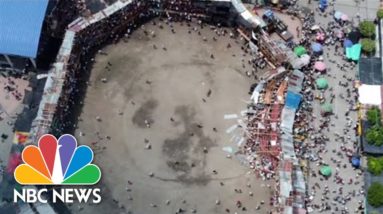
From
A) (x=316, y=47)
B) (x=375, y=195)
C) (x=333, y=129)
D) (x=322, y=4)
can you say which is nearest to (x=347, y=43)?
(x=316, y=47)

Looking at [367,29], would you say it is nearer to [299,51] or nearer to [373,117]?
[299,51]

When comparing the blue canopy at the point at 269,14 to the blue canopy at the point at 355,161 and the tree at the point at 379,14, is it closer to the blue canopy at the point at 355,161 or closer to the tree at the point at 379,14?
the tree at the point at 379,14

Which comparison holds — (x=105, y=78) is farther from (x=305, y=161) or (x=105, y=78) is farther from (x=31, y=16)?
(x=305, y=161)

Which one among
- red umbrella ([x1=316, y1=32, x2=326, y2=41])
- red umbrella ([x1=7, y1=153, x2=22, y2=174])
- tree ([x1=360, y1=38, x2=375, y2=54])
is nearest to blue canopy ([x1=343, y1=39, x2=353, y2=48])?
tree ([x1=360, y1=38, x2=375, y2=54])

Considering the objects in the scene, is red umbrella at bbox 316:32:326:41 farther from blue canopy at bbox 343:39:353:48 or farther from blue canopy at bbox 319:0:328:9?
blue canopy at bbox 319:0:328:9

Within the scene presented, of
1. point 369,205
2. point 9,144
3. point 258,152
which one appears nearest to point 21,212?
point 9,144

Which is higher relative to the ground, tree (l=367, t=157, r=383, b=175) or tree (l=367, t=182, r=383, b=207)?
tree (l=367, t=157, r=383, b=175)

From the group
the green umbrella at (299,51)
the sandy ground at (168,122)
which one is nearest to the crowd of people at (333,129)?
the green umbrella at (299,51)

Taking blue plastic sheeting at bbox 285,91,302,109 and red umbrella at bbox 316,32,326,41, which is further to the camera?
red umbrella at bbox 316,32,326,41
